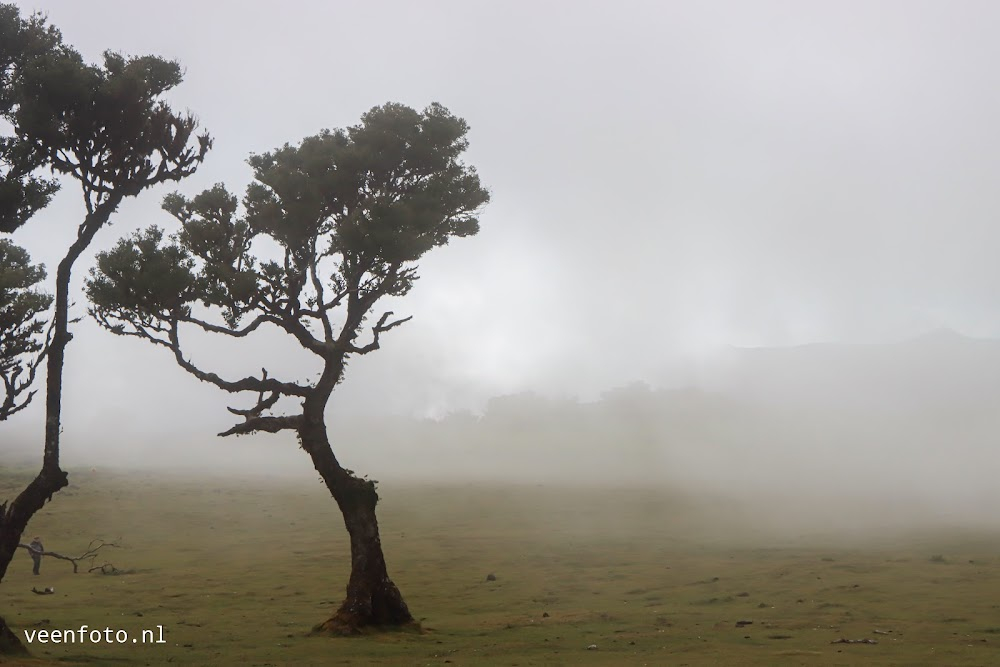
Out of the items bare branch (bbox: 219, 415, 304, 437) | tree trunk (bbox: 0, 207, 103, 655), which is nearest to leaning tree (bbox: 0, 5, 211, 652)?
tree trunk (bbox: 0, 207, 103, 655)

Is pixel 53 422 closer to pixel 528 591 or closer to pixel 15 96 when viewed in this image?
pixel 15 96

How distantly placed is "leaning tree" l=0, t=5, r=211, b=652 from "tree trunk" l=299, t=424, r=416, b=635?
6.77 m

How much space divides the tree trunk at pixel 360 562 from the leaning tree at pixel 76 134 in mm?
6775

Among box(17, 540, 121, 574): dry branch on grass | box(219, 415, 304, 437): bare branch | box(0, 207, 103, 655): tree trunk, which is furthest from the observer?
box(219, 415, 304, 437): bare branch

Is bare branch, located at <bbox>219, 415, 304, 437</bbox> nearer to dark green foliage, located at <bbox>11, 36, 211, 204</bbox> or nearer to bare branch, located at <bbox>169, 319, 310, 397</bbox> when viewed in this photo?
bare branch, located at <bbox>169, 319, 310, 397</bbox>

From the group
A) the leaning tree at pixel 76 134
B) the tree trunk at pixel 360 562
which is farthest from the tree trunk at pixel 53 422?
the tree trunk at pixel 360 562

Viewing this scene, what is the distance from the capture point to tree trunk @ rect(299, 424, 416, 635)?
22734 mm

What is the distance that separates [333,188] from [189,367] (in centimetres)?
667

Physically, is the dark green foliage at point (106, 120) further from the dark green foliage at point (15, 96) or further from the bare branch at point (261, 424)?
the bare branch at point (261, 424)

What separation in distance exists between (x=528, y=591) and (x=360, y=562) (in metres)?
10.6

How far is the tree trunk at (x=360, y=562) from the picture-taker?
2273 centimetres

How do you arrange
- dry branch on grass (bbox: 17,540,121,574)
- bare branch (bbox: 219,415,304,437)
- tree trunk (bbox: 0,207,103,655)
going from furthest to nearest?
bare branch (bbox: 219,415,304,437)
dry branch on grass (bbox: 17,540,121,574)
tree trunk (bbox: 0,207,103,655)

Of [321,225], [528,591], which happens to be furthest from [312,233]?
[528,591]

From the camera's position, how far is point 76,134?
20.7 metres
